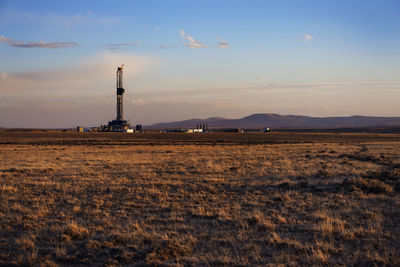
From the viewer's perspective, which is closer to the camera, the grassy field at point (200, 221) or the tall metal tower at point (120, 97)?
the grassy field at point (200, 221)

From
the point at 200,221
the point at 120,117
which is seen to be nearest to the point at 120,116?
the point at 120,117

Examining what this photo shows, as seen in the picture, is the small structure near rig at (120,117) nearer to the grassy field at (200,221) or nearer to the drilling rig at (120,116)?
the drilling rig at (120,116)

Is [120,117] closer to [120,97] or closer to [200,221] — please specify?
[120,97]

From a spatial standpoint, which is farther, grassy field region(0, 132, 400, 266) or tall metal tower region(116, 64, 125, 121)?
tall metal tower region(116, 64, 125, 121)

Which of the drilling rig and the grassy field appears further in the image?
the drilling rig

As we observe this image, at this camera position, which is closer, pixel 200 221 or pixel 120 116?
pixel 200 221

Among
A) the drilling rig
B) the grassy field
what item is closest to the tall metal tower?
the drilling rig

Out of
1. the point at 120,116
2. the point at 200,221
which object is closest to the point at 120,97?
the point at 120,116

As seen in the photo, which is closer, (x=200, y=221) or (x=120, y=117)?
(x=200, y=221)

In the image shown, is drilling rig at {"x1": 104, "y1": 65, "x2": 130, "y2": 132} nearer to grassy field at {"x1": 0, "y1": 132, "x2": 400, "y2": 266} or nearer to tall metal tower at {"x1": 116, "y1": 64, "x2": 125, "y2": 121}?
tall metal tower at {"x1": 116, "y1": 64, "x2": 125, "y2": 121}

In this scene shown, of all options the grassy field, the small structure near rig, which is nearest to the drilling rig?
the small structure near rig

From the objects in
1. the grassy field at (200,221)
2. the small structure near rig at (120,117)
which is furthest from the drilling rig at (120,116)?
the grassy field at (200,221)

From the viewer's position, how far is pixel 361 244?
747 cm

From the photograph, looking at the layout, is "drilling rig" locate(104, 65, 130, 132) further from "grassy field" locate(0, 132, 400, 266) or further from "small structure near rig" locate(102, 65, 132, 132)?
"grassy field" locate(0, 132, 400, 266)
